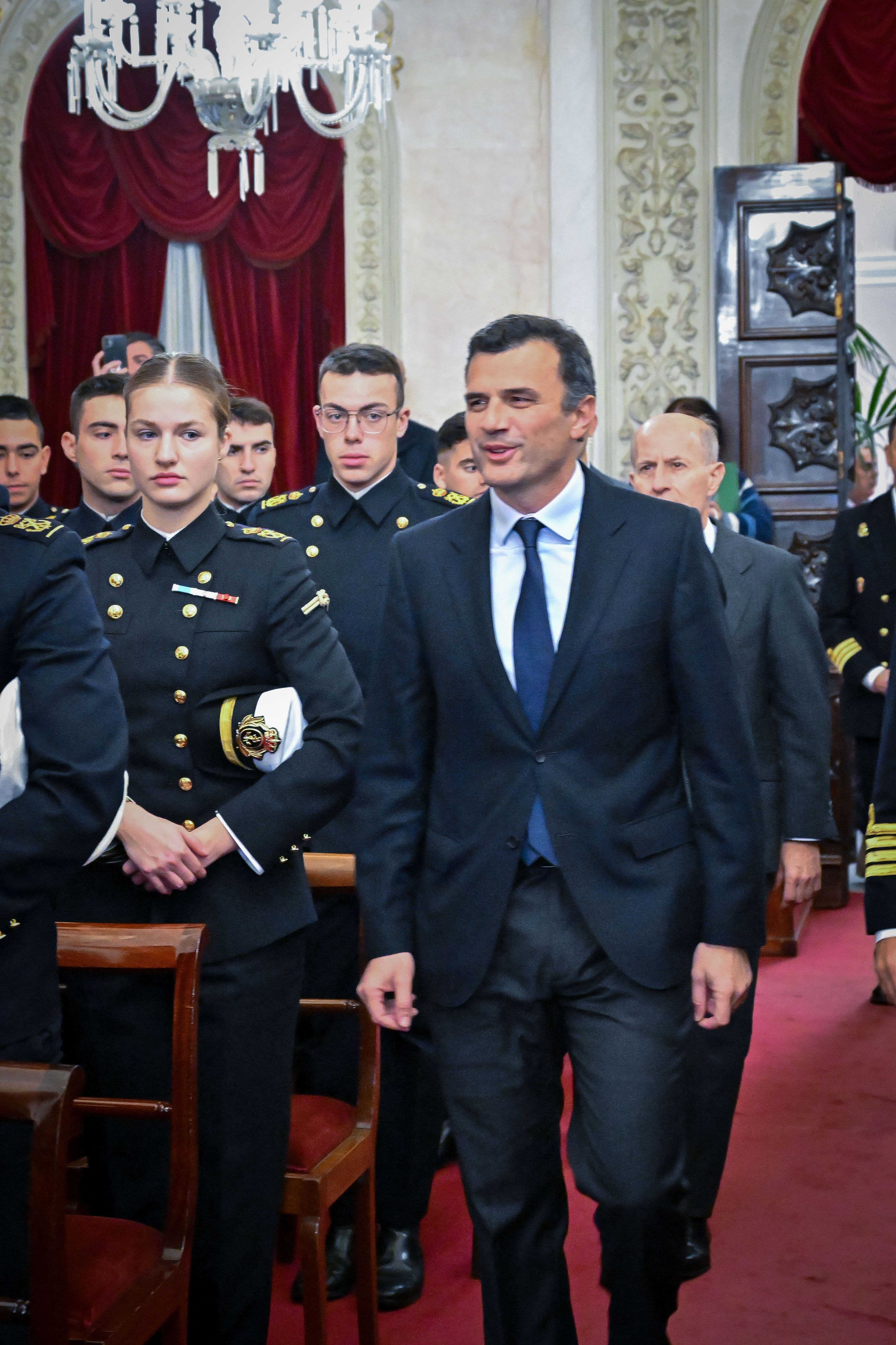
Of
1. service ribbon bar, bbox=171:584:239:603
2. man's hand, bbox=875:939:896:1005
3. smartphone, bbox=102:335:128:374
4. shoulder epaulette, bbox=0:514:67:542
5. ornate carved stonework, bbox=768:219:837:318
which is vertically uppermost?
ornate carved stonework, bbox=768:219:837:318

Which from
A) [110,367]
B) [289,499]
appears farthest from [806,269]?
[289,499]

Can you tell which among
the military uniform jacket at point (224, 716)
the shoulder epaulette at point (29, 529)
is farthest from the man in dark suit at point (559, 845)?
the shoulder epaulette at point (29, 529)

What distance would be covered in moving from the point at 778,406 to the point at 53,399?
3.80 metres

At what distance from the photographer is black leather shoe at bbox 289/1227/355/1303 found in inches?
102

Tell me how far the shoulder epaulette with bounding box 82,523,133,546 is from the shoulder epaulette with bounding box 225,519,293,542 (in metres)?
0.16

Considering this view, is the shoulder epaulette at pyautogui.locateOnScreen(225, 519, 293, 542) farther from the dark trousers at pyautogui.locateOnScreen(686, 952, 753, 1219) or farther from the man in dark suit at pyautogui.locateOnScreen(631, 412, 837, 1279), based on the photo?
the dark trousers at pyautogui.locateOnScreen(686, 952, 753, 1219)

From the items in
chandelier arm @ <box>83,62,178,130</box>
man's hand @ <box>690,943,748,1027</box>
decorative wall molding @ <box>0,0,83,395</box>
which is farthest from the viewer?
decorative wall molding @ <box>0,0,83,395</box>

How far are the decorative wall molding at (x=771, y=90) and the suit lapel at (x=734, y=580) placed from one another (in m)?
4.58

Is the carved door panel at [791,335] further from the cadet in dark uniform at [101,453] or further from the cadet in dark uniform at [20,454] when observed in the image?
the cadet in dark uniform at [101,453]

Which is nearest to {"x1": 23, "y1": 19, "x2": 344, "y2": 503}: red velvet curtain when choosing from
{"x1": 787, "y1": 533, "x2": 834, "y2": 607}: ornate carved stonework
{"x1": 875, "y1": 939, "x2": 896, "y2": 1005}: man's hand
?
{"x1": 787, "y1": 533, "x2": 834, "y2": 607}: ornate carved stonework

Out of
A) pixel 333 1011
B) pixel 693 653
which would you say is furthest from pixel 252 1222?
pixel 693 653

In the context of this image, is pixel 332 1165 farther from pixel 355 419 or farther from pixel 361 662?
pixel 355 419

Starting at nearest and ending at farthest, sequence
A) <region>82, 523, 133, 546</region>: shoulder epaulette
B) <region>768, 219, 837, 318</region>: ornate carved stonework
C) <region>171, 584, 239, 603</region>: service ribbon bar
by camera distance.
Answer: <region>171, 584, 239, 603</region>: service ribbon bar < <region>82, 523, 133, 546</region>: shoulder epaulette < <region>768, 219, 837, 318</region>: ornate carved stonework

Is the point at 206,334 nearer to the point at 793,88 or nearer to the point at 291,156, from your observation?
→ the point at 291,156
